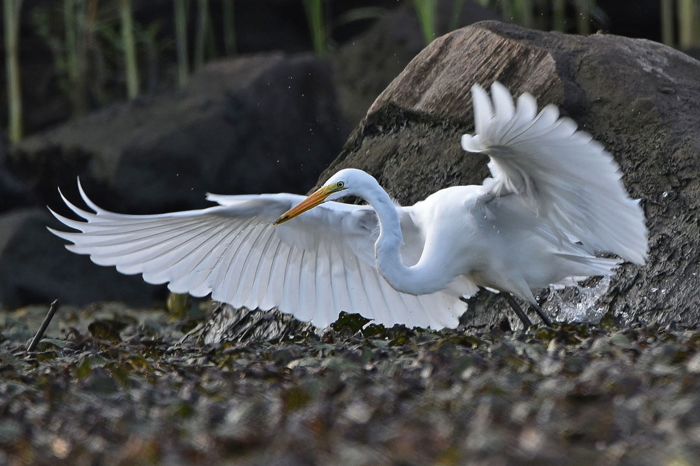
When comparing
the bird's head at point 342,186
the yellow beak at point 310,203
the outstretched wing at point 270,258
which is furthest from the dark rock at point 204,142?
the bird's head at point 342,186

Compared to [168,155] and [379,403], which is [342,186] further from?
[168,155]

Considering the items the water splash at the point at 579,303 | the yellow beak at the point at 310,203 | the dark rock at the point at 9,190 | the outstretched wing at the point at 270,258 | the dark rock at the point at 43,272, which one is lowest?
the dark rock at the point at 43,272

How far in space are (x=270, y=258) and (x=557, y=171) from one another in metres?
1.63

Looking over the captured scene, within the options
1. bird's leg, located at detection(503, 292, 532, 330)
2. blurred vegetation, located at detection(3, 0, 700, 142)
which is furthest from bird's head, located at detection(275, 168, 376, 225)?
blurred vegetation, located at detection(3, 0, 700, 142)

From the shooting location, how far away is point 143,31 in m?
12.2

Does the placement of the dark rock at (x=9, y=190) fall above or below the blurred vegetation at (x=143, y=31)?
below

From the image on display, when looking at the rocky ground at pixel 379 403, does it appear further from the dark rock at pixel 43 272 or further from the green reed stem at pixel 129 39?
the green reed stem at pixel 129 39

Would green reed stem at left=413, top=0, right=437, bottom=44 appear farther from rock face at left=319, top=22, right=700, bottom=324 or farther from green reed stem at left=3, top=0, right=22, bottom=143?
rock face at left=319, top=22, right=700, bottom=324

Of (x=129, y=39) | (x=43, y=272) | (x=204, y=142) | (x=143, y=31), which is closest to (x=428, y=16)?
(x=204, y=142)

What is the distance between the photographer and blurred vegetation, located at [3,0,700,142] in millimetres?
10922

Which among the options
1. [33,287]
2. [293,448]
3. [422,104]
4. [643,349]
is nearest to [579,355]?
[643,349]

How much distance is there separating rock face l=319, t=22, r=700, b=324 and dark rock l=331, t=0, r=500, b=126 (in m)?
5.31

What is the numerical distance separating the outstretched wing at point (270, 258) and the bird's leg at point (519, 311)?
0.96 feet

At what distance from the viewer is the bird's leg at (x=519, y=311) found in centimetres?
454
